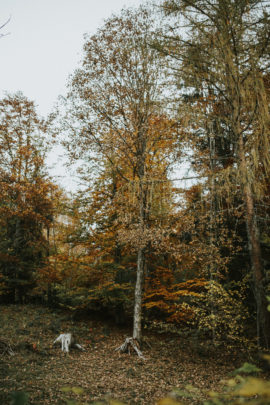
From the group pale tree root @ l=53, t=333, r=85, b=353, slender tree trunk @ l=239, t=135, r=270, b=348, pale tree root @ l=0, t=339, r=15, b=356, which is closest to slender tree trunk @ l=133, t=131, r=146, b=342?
pale tree root @ l=53, t=333, r=85, b=353

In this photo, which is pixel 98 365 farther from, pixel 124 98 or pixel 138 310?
pixel 124 98

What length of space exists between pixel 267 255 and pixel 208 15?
285 inches

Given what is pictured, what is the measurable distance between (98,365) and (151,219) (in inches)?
180

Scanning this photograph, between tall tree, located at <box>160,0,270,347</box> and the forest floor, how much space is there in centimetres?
234

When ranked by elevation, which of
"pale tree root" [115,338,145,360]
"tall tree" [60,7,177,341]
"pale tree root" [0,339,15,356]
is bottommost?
"pale tree root" [115,338,145,360]

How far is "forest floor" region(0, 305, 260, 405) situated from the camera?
474 centimetres

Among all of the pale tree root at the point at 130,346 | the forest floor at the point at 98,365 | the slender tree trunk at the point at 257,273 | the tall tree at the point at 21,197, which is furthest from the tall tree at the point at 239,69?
the tall tree at the point at 21,197

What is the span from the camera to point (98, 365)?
669 cm

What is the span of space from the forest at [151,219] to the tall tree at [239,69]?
0.04m

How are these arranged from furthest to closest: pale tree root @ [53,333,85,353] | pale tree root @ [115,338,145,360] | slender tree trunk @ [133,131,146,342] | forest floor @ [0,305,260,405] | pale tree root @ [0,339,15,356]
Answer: slender tree trunk @ [133,131,146,342]
pale tree root @ [115,338,145,360]
pale tree root @ [53,333,85,353]
pale tree root @ [0,339,15,356]
forest floor @ [0,305,260,405]

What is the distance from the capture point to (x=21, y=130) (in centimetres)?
1357

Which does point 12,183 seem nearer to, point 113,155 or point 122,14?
point 113,155

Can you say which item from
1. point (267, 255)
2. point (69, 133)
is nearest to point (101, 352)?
point (267, 255)

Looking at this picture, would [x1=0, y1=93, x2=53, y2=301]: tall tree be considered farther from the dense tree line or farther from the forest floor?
the forest floor
